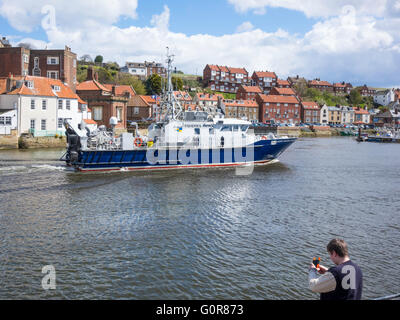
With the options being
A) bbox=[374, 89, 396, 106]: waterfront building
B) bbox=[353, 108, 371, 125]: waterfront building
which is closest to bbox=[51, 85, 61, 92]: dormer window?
bbox=[353, 108, 371, 125]: waterfront building

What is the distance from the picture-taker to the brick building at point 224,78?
12081 cm

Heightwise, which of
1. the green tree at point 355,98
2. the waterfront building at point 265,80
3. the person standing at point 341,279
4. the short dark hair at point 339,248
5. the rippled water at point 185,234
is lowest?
the rippled water at point 185,234

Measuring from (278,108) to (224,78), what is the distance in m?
28.5

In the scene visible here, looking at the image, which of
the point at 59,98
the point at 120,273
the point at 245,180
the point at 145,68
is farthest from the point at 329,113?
the point at 120,273

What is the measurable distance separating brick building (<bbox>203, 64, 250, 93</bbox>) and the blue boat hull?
90100mm

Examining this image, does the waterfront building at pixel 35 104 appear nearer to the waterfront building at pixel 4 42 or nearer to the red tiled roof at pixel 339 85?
the waterfront building at pixel 4 42

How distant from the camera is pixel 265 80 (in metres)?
128

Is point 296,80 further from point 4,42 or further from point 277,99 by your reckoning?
point 4,42

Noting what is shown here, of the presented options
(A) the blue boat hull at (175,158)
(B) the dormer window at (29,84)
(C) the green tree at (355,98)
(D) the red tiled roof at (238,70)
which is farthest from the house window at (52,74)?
(C) the green tree at (355,98)

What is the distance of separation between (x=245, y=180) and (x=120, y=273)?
53.7 ft

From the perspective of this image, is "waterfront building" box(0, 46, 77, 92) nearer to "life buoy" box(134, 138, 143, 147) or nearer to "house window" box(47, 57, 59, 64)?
"house window" box(47, 57, 59, 64)

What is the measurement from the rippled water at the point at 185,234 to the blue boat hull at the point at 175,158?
2.54 metres

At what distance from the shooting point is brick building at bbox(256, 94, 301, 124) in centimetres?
10050
